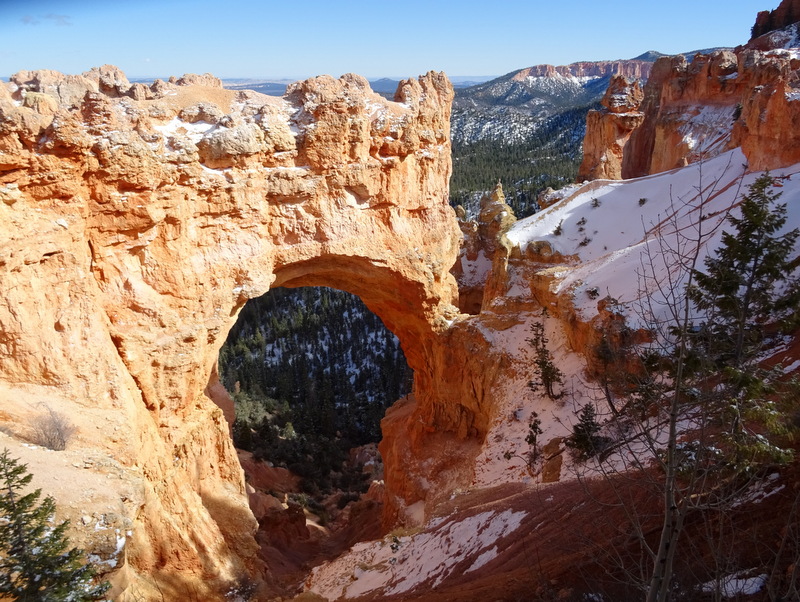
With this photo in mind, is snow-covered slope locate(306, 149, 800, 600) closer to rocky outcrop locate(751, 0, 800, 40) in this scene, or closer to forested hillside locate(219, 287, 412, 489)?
forested hillside locate(219, 287, 412, 489)

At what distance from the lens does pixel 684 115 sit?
37.8 metres

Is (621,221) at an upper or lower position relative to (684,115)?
lower

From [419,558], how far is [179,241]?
31.6 ft

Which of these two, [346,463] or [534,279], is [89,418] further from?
[346,463]

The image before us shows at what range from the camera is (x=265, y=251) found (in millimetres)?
16156

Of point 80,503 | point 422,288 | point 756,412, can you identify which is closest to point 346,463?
point 422,288

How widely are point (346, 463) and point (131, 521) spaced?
78.9 feet

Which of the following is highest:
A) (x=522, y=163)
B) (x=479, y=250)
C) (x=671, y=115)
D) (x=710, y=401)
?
(x=522, y=163)

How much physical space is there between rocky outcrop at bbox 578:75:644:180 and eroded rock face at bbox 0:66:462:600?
22.4m

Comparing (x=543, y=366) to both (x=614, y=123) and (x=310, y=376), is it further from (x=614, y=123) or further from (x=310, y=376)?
(x=310, y=376)

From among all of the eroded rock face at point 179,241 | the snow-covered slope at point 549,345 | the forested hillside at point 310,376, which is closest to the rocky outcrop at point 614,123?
the snow-covered slope at point 549,345

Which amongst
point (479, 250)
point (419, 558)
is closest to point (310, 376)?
point (479, 250)

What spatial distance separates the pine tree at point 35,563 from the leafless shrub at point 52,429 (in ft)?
8.54

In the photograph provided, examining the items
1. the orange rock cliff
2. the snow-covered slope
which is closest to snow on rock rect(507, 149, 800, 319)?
the snow-covered slope
